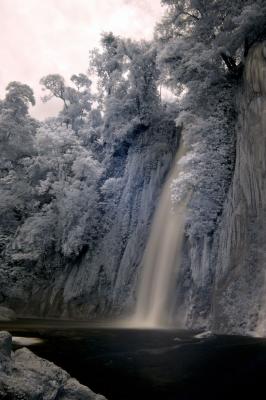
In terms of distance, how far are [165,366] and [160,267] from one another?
14.6 m

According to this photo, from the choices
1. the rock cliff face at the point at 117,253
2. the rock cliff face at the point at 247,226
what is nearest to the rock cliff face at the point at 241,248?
the rock cliff face at the point at 247,226

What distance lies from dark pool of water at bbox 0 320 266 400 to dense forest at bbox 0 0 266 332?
25.4 ft

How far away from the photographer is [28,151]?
110 ft

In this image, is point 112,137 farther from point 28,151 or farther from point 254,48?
point 254,48

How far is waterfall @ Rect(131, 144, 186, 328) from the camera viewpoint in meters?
20.4

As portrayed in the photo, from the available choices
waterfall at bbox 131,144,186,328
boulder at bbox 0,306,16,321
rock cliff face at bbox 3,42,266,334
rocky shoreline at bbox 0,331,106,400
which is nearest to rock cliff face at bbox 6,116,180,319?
rock cliff face at bbox 3,42,266,334

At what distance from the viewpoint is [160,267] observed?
22516 mm

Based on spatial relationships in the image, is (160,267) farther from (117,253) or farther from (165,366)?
(165,366)

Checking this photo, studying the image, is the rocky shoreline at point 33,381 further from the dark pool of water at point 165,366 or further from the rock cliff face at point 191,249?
the rock cliff face at point 191,249

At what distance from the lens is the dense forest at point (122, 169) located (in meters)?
18.8

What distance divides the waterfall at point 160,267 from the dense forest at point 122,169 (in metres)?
0.97

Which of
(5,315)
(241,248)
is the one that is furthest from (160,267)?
(5,315)

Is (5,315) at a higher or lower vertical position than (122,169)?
lower

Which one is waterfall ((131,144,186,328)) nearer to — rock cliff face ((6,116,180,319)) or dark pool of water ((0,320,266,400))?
rock cliff face ((6,116,180,319))
